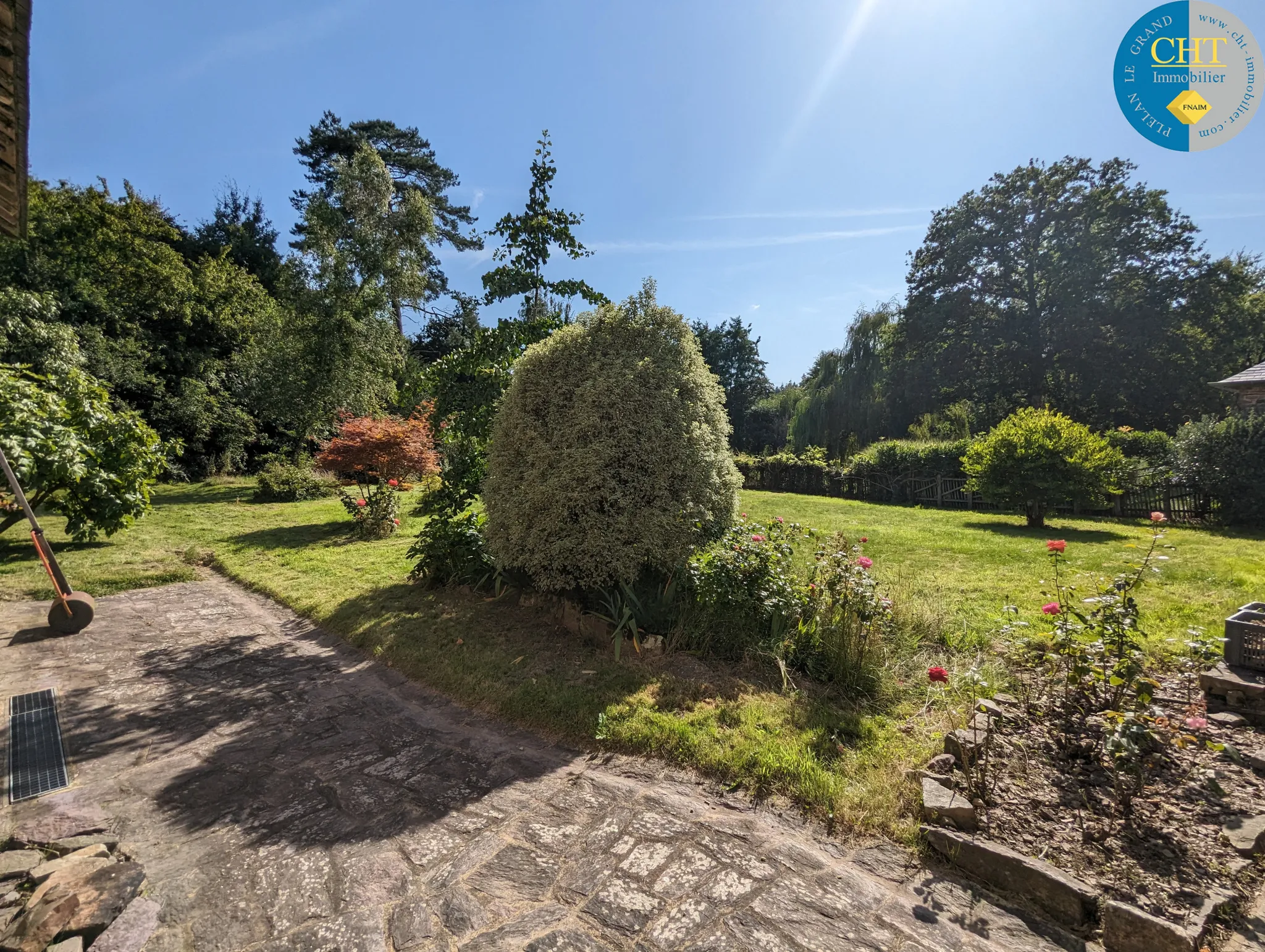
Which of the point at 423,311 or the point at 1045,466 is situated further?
the point at 423,311

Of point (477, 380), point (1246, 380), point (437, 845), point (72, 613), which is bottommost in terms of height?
point (437, 845)

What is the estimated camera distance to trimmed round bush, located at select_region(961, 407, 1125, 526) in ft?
41.4

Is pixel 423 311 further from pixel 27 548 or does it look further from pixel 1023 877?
pixel 1023 877

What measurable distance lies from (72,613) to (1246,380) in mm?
25422

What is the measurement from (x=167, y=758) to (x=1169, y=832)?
17.9 ft

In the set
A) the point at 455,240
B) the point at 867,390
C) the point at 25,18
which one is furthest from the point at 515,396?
the point at 455,240

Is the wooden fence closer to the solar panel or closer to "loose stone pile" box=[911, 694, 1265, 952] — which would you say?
"loose stone pile" box=[911, 694, 1265, 952]

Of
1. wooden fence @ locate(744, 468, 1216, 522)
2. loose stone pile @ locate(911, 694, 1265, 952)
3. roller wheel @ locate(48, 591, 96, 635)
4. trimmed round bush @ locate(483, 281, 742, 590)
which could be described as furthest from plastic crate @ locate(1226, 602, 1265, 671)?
wooden fence @ locate(744, 468, 1216, 522)

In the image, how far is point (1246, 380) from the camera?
15.2m

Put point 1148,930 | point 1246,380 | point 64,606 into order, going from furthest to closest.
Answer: point 1246,380 → point 64,606 → point 1148,930

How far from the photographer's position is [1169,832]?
244cm

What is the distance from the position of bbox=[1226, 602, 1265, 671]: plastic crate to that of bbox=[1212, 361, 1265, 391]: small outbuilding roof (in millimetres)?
17495

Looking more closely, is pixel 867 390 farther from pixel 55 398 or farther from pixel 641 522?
pixel 55 398

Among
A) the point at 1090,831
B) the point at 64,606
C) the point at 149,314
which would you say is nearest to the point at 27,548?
the point at 64,606
